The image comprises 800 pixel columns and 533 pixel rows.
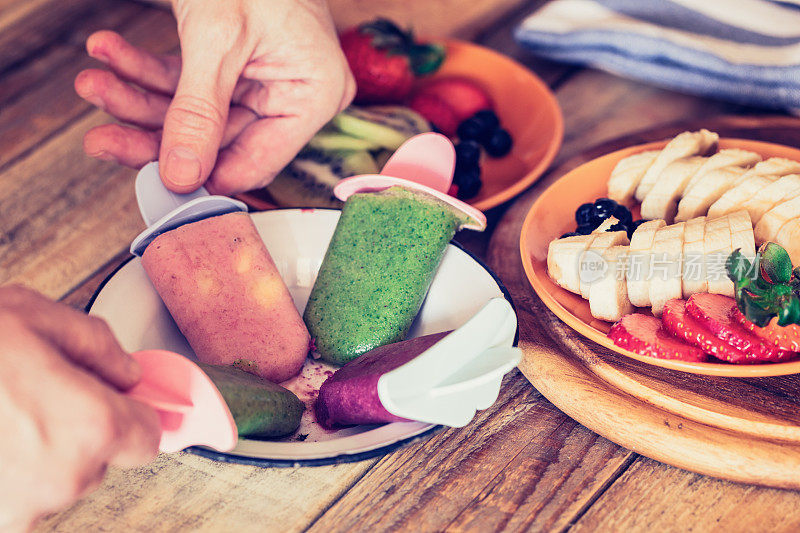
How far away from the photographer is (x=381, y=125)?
1.49 m

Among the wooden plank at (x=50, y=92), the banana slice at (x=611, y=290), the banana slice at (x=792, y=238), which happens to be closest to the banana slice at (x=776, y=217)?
the banana slice at (x=792, y=238)

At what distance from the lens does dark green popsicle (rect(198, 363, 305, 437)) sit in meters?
0.82

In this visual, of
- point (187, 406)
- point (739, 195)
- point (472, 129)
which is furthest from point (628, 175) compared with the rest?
point (187, 406)

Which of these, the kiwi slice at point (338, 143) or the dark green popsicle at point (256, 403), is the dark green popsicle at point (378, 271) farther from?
the kiwi slice at point (338, 143)

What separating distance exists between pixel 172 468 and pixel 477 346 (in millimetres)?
467

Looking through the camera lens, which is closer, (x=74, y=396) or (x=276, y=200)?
(x=74, y=396)

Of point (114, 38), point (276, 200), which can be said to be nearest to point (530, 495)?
point (276, 200)

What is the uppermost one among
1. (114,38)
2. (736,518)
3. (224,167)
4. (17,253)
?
(114,38)

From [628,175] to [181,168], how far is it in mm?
766

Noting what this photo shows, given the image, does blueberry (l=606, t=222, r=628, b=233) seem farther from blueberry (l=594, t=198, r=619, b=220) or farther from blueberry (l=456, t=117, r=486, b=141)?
blueberry (l=456, t=117, r=486, b=141)

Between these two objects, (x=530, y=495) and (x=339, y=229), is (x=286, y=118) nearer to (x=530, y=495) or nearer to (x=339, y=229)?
(x=339, y=229)

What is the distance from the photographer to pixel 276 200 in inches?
56.4

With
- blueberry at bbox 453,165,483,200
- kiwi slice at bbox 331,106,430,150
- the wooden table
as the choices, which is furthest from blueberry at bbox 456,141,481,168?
the wooden table

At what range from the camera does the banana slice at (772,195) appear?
3.59 ft
